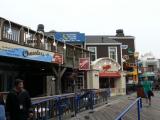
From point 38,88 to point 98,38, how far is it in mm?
28925

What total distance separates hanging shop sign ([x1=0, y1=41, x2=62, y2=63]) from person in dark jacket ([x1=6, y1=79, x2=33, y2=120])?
856cm

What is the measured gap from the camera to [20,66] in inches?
1074

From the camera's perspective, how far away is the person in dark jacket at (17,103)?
400 inches

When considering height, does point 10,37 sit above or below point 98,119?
above

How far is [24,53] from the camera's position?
823 inches

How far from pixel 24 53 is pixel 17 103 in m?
10.9

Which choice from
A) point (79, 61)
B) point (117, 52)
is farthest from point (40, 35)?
point (117, 52)

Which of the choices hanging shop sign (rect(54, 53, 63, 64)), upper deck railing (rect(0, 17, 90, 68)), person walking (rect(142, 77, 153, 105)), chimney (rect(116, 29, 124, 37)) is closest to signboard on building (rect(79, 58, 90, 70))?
upper deck railing (rect(0, 17, 90, 68))

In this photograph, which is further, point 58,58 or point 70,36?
point 70,36

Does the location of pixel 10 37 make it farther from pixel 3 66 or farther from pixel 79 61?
pixel 79 61

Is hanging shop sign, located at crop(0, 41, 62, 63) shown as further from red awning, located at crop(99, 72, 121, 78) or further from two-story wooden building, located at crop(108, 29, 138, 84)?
two-story wooden building, located at crop(108, 29, 138, 84)

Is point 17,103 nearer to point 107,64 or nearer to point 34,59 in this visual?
point 34,59

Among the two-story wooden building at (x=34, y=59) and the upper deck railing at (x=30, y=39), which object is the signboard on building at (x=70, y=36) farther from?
the upper deck railing at (x=30, y=39)

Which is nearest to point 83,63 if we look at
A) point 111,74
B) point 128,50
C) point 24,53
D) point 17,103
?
point 24,53
